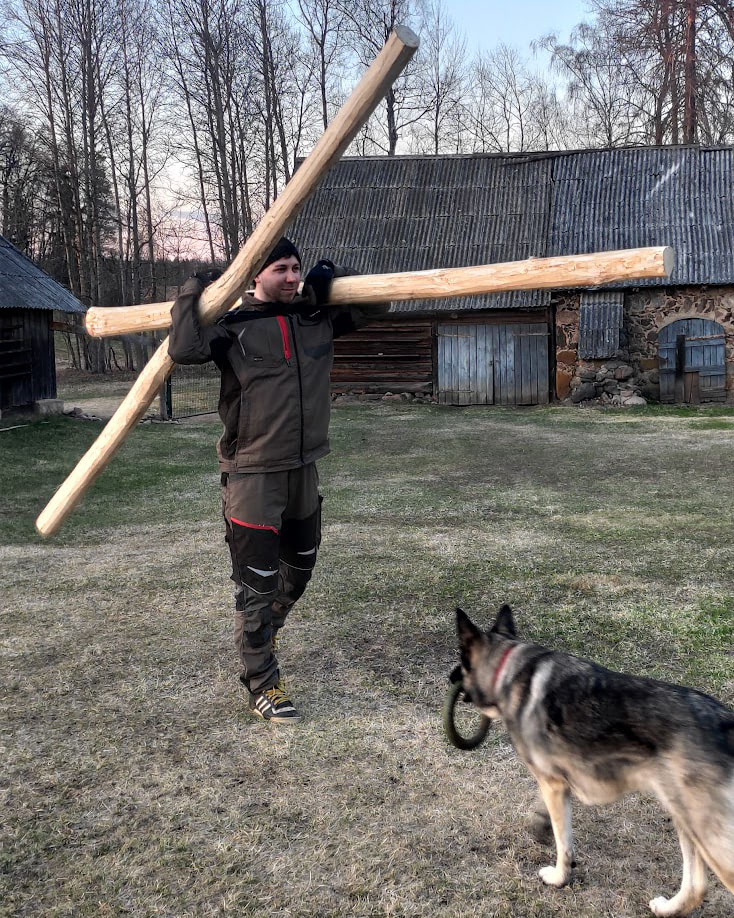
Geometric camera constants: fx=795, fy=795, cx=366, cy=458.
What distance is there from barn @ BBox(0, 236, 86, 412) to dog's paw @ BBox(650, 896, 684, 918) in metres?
15.1

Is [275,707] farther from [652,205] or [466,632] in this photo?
[652,205]

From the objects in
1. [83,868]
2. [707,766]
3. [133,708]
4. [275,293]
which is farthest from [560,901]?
[275,293]

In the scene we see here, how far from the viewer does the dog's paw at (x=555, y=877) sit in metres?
2.71

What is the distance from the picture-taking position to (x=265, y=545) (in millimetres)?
3795

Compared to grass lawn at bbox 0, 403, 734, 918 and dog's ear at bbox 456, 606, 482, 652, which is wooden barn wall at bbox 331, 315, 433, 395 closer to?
grass lawn at bbox 0, 403, 734, 918

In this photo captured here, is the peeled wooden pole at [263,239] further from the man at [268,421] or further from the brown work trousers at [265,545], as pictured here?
the brown work trousers at [265,545]

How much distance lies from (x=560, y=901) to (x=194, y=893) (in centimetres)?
124

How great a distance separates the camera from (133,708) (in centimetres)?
410

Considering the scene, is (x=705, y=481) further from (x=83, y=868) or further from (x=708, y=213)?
(x=708, y=213)

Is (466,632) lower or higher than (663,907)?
higher

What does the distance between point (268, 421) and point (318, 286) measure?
681 millimetres

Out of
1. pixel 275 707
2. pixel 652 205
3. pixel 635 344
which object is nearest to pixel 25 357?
pixel 635 344

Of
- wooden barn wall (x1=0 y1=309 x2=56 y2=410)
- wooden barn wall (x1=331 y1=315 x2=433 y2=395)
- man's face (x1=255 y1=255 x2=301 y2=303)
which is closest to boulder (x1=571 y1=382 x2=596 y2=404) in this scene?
wooden barn wall (x1=331 y1=315 x2=433 y2=395)

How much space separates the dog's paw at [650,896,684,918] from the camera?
100 inches
